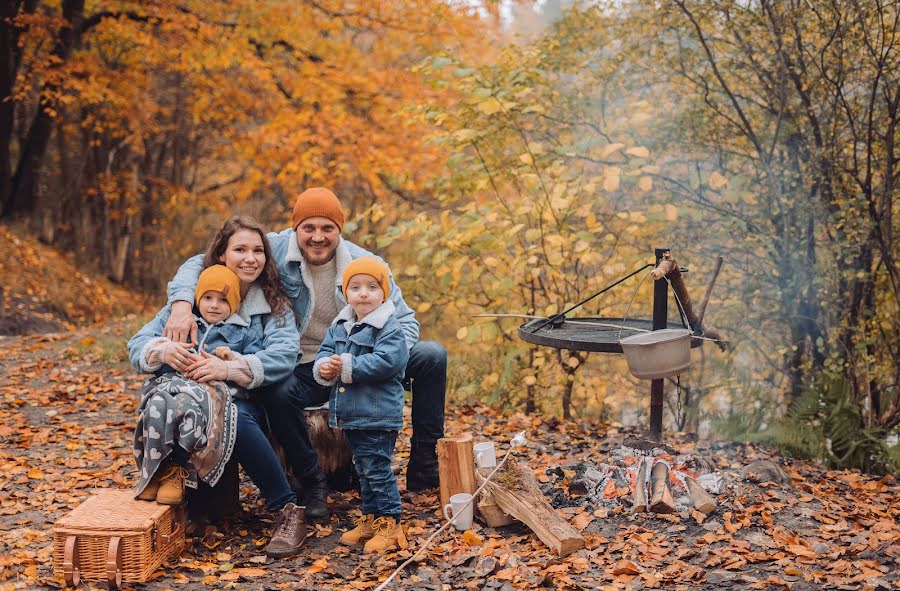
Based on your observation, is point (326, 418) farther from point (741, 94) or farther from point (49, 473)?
point (741, 94)

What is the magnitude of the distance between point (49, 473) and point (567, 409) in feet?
11.9

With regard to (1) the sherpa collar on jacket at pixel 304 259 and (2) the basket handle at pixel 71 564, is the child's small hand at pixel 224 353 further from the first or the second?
(2) the basket handle at pixel 71 564

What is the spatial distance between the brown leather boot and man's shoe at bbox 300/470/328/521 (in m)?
0.25

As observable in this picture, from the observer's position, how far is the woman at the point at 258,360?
11.1 feet

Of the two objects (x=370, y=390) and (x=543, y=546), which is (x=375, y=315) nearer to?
(x=370, y=390)

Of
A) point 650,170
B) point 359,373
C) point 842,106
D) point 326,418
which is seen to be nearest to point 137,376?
point 326,418

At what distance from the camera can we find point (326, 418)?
399 cm

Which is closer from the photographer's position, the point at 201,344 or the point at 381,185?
the point at 201,344

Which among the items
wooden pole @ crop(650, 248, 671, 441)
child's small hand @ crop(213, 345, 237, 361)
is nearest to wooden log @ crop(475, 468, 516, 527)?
wooden pole @ crop(650, 248, 671, 441)

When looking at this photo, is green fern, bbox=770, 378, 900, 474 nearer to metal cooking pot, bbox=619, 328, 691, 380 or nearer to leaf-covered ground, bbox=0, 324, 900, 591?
leaf-covered ground, bbox=0, 324, 900, 591

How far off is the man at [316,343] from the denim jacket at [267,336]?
0.39 ft

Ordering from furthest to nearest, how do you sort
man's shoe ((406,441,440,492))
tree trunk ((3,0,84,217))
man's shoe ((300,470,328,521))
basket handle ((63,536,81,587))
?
tree trunk ((3,0,84,217))
man's shoe ((406,441,440,492))
man's shoe ((300,470,328,521))
basket handle ((63,536,81,587))

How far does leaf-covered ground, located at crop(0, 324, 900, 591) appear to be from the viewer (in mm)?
3059

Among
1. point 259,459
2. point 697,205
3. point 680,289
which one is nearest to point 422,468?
point 259,459
